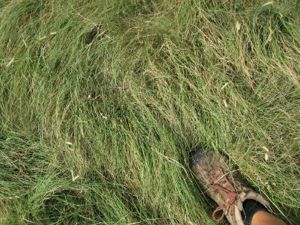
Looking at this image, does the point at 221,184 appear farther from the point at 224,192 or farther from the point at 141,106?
the point at 141,106

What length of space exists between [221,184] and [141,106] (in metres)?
0.58

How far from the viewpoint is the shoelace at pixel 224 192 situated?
231cm

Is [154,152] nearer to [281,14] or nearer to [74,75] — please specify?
[74,75]

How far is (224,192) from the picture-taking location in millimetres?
2346

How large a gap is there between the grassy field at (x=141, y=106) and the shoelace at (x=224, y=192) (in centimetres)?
7

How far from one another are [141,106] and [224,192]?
2.01 ft

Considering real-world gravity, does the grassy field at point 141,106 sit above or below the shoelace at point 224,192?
above

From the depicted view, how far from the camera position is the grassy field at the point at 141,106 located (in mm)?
2299

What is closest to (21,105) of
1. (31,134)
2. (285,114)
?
(31,134)

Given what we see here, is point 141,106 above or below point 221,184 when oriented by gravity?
above

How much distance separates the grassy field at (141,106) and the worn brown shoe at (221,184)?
55mm

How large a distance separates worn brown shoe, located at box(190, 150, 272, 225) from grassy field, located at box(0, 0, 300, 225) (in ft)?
0.18

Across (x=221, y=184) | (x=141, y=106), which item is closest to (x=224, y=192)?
(x=221, y=184)

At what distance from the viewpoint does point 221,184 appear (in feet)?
7.84
